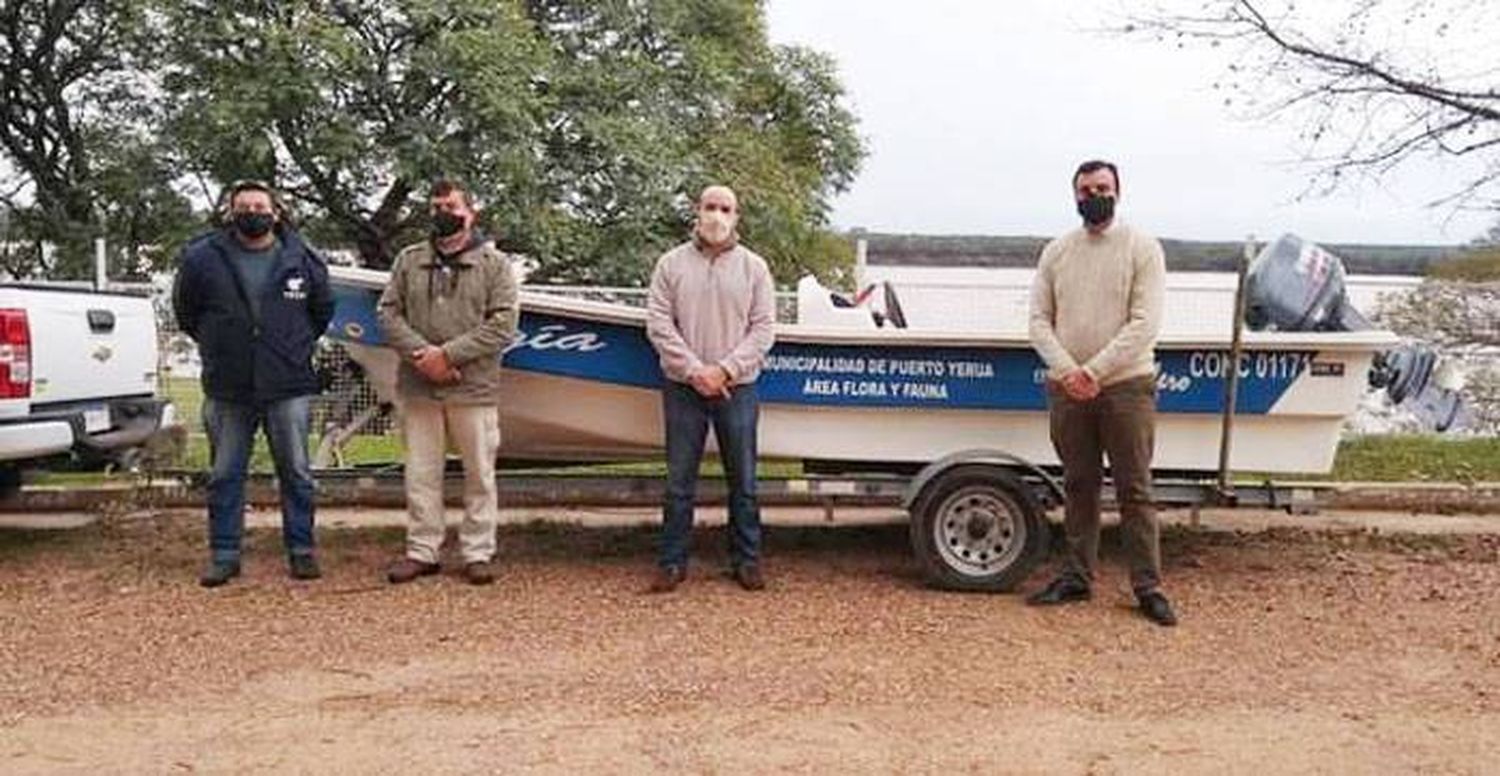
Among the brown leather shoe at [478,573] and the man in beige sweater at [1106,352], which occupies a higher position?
the man in beige sweater at [1106,352]

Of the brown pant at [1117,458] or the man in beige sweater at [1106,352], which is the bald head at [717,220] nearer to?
the man in beige sweater at [1106,352]

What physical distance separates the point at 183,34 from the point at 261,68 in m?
1.36

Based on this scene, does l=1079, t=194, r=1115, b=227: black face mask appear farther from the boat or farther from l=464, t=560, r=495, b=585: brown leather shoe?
l=464, t=560, r=495, b=585: brown leather shoe

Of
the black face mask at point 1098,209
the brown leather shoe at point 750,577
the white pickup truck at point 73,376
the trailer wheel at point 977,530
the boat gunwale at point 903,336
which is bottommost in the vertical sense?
the brown leather shoe at point 750,577

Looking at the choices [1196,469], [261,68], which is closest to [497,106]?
[261,68]

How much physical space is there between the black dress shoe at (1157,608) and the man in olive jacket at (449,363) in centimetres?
282

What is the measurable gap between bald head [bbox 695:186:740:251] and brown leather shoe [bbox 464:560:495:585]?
1740 mm

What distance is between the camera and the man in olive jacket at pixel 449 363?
6.10 m

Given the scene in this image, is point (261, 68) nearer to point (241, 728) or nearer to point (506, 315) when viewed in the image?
point (506, 315)

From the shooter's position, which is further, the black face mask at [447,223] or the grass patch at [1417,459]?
the grass patch at [1417,459]

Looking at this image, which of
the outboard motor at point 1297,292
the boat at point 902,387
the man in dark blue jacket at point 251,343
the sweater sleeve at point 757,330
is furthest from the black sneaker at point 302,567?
the outboard motor at point 1297,292

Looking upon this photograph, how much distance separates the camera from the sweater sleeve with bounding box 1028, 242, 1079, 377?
5.77m

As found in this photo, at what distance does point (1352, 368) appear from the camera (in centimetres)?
650

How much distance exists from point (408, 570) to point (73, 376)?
1863 mm
